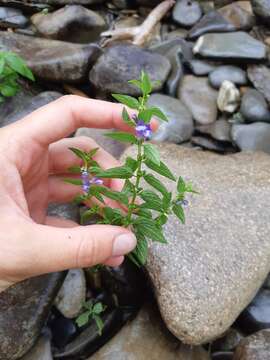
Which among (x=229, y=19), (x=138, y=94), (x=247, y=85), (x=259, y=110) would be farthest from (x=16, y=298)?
(x=229, y=19)

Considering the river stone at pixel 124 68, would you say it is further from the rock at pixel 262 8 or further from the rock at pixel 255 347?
the rock at pixel 255 347

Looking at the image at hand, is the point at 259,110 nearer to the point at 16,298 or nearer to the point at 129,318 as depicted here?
the point at 129,318

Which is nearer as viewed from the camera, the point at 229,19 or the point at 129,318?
the point at 129,318

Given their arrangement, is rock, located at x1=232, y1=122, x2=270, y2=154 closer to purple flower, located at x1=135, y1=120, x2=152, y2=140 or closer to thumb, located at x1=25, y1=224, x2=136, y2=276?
thumb, located at x1=25, y1=224, x2=136, y2=276

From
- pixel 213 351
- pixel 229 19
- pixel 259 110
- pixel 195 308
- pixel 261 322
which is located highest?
pixel 229 19

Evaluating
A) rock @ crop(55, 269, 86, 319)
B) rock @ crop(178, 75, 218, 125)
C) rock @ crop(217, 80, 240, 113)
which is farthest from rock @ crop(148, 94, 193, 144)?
rock @ crop(55, 269, 86, 319)

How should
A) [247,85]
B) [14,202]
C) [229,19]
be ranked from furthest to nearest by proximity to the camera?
[229,19] → [247,85] → [14,202]

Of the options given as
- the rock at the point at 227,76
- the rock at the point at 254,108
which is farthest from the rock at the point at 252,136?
the rock at the point at 227,76
